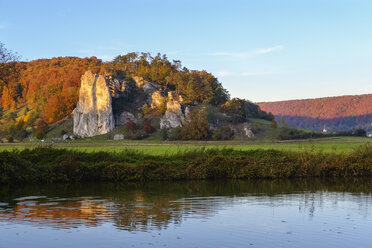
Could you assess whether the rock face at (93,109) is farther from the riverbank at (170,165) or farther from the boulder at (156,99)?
the riverbank at (170,165)

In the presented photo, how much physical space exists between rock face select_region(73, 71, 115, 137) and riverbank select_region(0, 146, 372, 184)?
3952 inches

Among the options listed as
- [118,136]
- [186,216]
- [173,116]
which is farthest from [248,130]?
[186,216]

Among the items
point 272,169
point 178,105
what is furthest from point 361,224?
point 178,105

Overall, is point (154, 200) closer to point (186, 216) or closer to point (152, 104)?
point (186, 216)

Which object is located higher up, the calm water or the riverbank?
the riverbank

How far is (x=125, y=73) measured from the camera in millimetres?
153625

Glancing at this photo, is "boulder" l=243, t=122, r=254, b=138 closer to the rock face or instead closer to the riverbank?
the rock face

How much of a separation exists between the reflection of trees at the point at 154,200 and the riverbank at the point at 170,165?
1.47 meters

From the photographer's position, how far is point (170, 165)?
91.4ft

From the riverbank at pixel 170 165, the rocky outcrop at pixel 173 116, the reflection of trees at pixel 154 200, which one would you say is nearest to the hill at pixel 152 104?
the rocky outcrop at pixel 173 116

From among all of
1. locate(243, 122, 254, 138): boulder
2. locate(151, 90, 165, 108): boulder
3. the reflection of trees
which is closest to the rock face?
locate(151, 90, 165, 108): boulder

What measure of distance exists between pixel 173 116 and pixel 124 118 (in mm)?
15728

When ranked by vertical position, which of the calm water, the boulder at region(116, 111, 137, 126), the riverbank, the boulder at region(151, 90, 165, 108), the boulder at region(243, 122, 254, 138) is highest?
the boulder at region(151, 90, 165, 108)

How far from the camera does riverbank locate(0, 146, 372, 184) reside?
25612 mm
